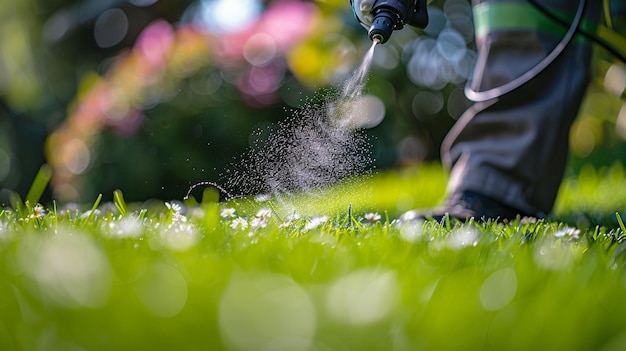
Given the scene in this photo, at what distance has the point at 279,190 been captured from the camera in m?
1.53

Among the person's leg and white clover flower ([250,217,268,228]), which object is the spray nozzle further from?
the person's leg

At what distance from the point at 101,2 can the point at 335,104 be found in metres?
4.03

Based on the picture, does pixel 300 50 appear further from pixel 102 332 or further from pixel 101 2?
pixel 102 332

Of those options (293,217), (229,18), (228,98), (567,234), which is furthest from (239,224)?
(229,18)

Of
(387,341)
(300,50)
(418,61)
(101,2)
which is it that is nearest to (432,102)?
(418,61)

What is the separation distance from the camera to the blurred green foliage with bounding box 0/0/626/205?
3348 millimetres

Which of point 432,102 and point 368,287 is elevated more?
point 432,102

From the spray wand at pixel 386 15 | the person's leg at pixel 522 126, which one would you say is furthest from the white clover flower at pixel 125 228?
the person's leg at pixel 522 126

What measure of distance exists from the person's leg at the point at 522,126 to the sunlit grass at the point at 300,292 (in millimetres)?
656

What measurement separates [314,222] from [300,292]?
2.04 ft

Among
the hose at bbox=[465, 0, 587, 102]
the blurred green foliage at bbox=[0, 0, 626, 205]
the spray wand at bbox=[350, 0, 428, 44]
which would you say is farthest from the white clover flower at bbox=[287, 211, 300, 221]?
the blurred green foliage at bbox=[0, 0, 626, 205]

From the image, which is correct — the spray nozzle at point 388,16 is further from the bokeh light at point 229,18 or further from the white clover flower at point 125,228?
the bokeh light at point 229,18

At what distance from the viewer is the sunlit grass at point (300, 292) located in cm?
56

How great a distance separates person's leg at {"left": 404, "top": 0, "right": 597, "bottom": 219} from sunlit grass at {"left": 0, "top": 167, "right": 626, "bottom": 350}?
2.15 feet
